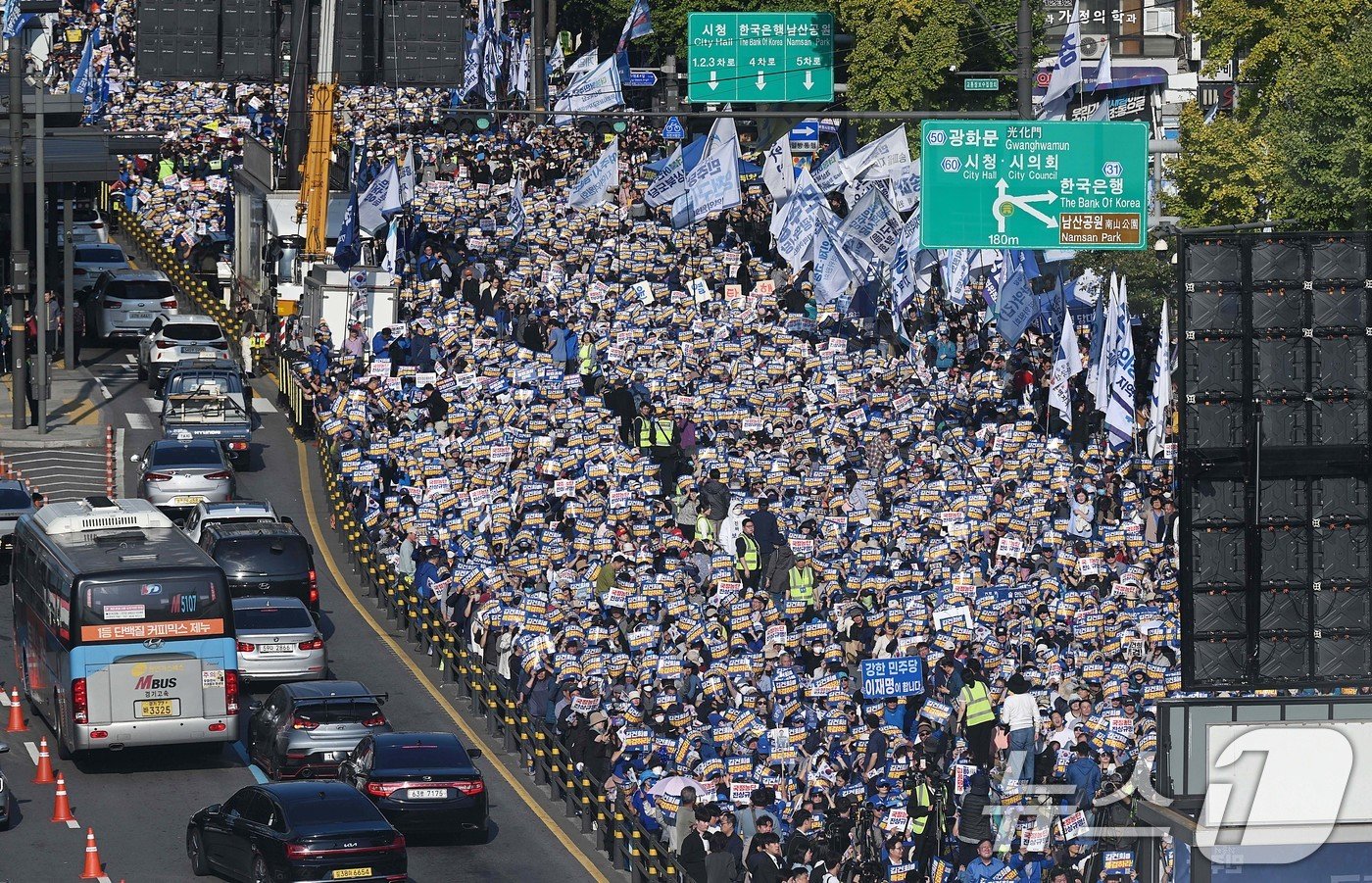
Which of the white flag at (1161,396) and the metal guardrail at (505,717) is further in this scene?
the white flag at (1161,396)

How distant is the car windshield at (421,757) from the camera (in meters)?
28.6

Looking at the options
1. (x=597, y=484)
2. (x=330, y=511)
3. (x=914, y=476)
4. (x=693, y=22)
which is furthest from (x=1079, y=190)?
(x=693, y=22)

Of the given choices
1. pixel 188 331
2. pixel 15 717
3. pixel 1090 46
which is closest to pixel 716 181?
pixel 188 331

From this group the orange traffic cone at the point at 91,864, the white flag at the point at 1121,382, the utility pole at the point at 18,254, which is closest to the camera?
the orange traffic cone at the point at 91,864

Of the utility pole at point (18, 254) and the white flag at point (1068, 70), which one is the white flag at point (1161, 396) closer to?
the white flag at point (1068, 70)

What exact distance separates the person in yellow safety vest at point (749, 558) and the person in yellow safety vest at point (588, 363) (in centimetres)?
920

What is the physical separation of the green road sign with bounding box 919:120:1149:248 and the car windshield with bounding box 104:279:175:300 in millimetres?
31449

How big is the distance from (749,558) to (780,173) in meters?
14.3

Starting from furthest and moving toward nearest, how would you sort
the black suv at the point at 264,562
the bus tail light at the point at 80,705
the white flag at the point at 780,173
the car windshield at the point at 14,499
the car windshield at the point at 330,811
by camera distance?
the white flag at the point at 780,173
the car windshield at the point at 14,499
the black suv at the point at 264,562
the bus tail light at the point at 80,705
the car windshield at the point at 330,811

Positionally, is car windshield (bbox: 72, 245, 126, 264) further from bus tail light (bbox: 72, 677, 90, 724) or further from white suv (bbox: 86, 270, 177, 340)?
bus tail light (bbox: 72, 677, 90, 724)

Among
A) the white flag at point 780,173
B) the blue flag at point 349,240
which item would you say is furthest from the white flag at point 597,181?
the blue flag at point 349,240

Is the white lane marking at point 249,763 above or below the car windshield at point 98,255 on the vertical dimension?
below

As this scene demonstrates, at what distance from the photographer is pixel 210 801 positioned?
30188mm

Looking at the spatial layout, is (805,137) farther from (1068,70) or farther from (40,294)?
(40,294)
